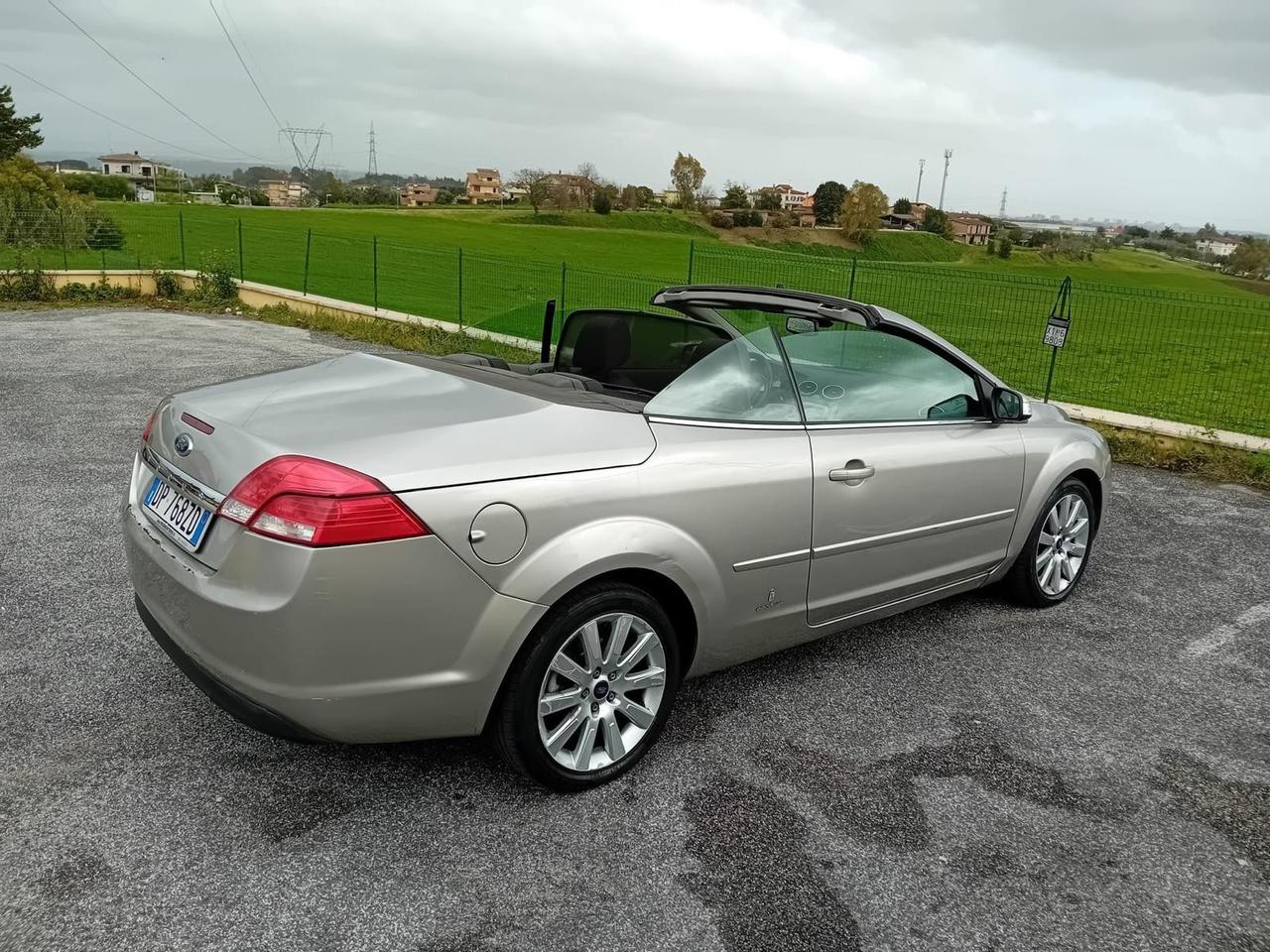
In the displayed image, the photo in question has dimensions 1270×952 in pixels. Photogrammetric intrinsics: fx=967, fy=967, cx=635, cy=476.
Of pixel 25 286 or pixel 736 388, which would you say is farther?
pixel 25 286

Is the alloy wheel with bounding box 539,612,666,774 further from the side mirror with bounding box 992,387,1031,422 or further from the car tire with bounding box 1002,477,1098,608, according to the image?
the car tire with bounding box 1002,477,1098,608

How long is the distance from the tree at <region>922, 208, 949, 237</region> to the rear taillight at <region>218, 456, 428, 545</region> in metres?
80.8

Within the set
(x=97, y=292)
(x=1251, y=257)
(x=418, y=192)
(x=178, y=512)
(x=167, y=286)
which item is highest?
(x=418, y=192)

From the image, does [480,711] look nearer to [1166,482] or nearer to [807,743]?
Answer: [807,743]

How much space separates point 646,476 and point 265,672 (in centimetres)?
120

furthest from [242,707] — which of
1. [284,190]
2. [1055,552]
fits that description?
[284,190]

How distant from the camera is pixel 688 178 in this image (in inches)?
3339

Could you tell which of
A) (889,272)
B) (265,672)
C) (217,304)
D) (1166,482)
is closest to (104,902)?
(265,672)

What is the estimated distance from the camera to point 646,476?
2.96 metres

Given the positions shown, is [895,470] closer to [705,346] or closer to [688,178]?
[705,346]

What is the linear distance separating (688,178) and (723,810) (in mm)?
86350

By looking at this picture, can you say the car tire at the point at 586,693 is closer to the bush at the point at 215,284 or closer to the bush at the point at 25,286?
the bush at the point at 215,284

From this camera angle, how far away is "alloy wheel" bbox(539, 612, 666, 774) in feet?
9.52

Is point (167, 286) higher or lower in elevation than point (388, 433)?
lower
